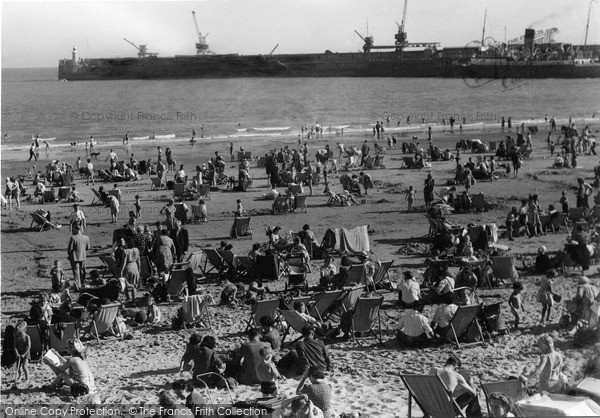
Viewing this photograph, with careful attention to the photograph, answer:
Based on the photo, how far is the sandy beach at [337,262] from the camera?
29.4ft

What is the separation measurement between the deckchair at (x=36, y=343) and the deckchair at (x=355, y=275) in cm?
473

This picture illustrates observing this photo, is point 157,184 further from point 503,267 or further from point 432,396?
point 432,396

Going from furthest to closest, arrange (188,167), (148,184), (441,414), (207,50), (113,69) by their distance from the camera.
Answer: (207,50)
(113,69)
(188,167)
(148,184)
(441,414)

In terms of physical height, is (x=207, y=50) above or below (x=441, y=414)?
above

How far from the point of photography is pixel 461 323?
10.1 metres

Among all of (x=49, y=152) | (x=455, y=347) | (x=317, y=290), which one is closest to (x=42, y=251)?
(x=317, y=290)

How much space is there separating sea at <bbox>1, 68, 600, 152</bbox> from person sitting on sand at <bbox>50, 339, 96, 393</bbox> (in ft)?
137

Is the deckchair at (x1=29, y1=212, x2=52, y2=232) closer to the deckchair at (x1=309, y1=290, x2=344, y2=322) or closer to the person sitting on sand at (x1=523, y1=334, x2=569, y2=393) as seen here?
the deckchair at (x1=309, y1=290, x2=344, y2=322)

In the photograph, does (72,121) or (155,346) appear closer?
(155,346)

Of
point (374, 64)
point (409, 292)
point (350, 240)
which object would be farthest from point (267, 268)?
point (374, 64)

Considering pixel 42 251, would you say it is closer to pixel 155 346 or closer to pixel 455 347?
pixel 155 346

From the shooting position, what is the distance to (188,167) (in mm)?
34125

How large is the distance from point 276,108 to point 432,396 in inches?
3242

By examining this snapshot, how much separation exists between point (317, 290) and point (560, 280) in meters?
4.23
